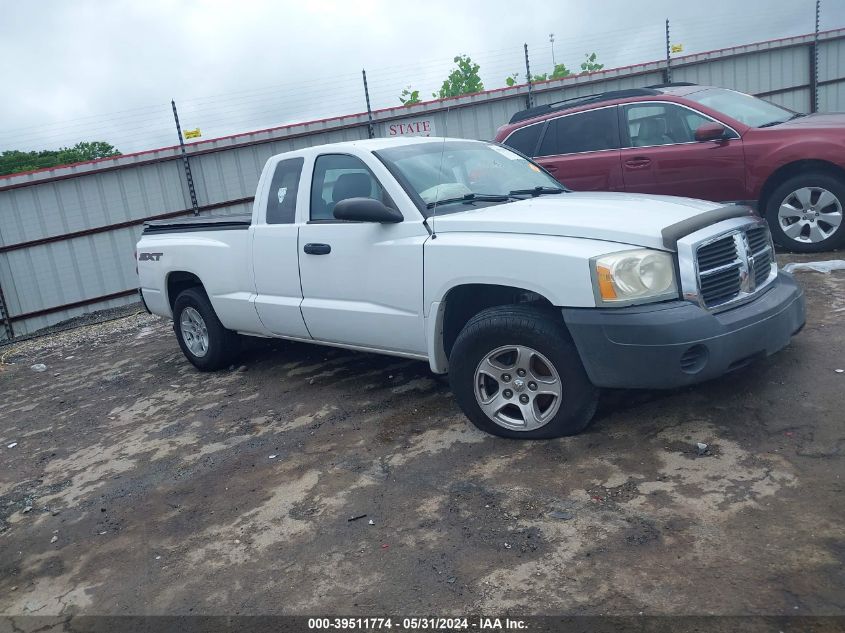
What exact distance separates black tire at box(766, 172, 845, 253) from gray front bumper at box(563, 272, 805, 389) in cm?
381

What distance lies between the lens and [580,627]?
264 centimetres

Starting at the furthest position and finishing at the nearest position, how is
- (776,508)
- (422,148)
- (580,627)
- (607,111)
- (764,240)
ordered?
(607,111) → (422,148) → (764,240) → (776,508) → (580,627)

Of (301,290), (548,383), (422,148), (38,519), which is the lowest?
(38,519)

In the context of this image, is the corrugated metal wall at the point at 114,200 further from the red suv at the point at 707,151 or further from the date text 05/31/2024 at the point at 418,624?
the date text 05/31/2024 at the point at 418,624

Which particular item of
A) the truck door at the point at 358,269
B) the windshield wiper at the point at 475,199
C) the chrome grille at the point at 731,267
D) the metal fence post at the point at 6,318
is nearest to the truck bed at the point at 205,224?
the truck door at the point at 358,269

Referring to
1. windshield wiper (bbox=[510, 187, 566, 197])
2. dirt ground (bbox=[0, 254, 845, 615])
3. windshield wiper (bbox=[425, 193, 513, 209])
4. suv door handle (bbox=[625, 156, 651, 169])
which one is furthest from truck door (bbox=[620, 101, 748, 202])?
windshield wiper (bbox=[425, 193, 513, 209])

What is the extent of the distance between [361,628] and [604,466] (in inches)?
61.3

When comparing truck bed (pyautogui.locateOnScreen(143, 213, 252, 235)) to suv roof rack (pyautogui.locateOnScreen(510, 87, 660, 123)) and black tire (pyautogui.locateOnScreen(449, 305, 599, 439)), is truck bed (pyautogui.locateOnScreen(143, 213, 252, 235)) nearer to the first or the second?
black tire (pyautogui.locateOnScreen(449, 305, 599, 439))

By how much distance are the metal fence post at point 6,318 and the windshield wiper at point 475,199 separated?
9.98m

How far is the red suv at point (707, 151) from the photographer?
7.02 m

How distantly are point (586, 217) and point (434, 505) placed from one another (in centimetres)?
176

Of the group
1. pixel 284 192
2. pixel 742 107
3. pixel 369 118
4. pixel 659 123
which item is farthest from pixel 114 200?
pixel 742 107

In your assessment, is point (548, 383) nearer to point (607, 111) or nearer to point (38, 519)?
point (38, 519)

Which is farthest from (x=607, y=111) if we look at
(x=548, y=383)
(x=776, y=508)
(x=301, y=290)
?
(x=776, y=508)
